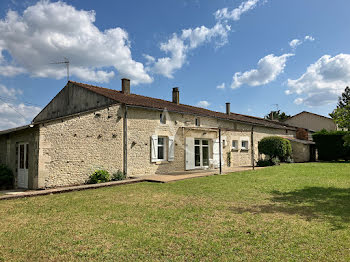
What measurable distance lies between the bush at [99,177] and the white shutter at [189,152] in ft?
A: 17.7

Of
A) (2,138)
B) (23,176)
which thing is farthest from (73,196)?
(2,138)

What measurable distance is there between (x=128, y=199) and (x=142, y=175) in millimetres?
5186

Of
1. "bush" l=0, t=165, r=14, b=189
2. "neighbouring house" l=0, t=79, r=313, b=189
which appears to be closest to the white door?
"neighbouring house" l=0, t=79, r=313, b=189

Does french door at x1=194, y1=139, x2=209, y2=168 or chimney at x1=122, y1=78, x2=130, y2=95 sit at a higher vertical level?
chimney at x1=122, y1=78, x2=130, y2=95

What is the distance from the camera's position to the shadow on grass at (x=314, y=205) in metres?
4.98

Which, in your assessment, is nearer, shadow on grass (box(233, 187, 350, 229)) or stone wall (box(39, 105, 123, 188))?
shadow on grass (box(233, 187, 350, 229))

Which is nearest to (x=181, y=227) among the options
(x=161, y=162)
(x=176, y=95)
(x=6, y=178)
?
(x=161, y=162)

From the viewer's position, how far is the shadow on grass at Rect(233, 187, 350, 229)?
16.3 ft

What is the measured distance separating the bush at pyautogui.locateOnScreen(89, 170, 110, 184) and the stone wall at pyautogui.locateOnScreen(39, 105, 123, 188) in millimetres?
239

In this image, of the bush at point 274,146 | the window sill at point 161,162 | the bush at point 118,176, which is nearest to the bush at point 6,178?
the bush at point 118,176

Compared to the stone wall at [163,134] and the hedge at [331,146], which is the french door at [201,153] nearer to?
the stone wall at [163,134]

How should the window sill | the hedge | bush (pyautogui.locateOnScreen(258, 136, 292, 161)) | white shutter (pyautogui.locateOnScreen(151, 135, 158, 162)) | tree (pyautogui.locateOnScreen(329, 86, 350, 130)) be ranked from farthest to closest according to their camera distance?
1. the hedge
2. bush (pyautogui.locateOnScreen(258, 136, 292, 161))
3. the window sill
4. white shutter (pyautogui.locateOnScreen(151, 135, 158, 162))
5. tree (pyautogui.locateOnScreen(329, 86, 350, 130))

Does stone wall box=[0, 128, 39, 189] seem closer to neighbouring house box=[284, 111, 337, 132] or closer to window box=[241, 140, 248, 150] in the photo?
window box=[241, 140, 248, 150]

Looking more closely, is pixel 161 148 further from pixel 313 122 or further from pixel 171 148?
pixel 313 122
